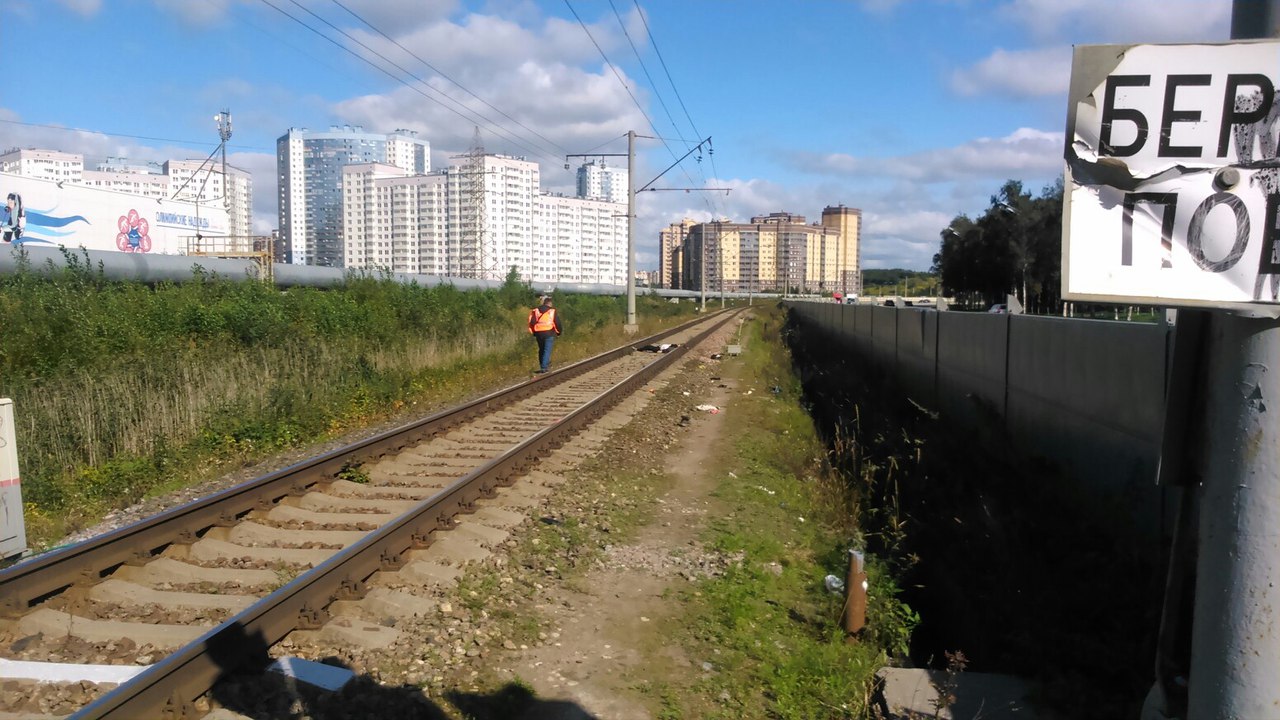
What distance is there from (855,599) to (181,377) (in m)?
10.1

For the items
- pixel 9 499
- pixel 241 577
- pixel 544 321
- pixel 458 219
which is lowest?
pixel 241 577

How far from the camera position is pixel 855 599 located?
5.33 metres

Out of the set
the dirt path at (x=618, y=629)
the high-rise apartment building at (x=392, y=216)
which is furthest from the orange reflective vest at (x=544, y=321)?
the high-rise apartment building at (x=392, y=216)

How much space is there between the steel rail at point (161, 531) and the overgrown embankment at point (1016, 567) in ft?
17.4

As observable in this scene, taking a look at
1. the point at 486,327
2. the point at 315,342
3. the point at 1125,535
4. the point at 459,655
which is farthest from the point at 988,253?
the point at 459,655

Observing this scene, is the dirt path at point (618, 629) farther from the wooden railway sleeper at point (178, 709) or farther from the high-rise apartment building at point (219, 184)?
the high-rise apartment building at point (219, 184)

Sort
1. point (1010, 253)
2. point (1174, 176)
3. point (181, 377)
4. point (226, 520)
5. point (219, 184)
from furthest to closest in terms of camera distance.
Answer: point (219, 184) < point (1010, 253) < point (181, 377) < point (226, 520) < point (1174, 176)

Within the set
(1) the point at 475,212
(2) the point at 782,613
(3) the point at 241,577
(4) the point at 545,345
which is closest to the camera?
(2) the point at 782,613

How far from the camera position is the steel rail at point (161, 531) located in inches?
208

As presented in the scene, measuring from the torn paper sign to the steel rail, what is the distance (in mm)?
5967

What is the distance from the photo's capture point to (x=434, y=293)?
24766mm

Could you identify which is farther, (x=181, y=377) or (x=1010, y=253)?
(x=1010, y=253)

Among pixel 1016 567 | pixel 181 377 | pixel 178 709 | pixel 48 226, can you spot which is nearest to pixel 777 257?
pixel 48 226

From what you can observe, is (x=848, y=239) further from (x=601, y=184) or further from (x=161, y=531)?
(x=161, y=531)
